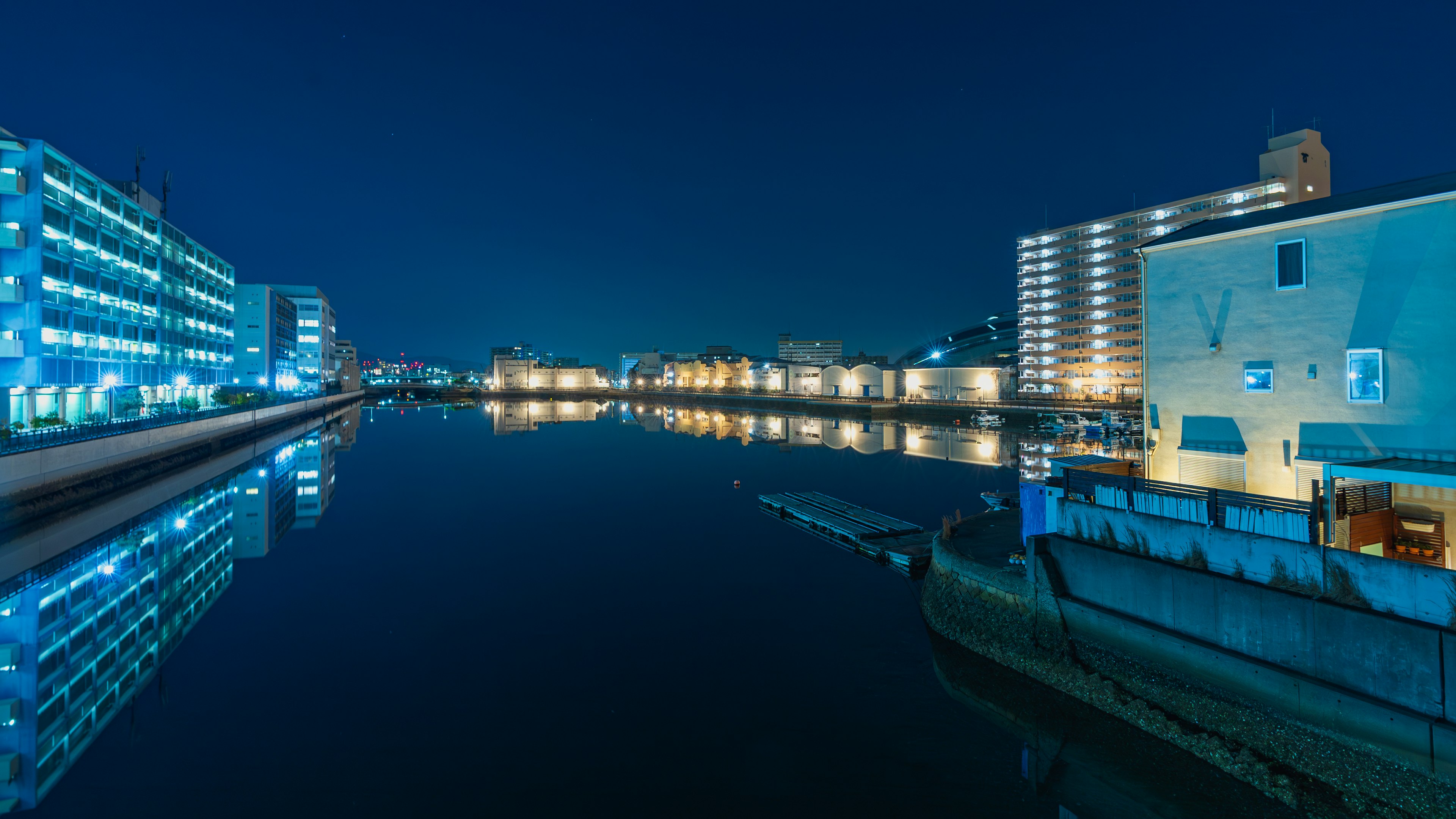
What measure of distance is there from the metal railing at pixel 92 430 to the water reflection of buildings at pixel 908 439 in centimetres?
3061

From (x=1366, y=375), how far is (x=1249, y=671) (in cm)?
504

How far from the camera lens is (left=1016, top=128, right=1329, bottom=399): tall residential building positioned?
68375mm

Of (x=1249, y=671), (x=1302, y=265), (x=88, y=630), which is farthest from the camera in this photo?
(x=88, y=630)

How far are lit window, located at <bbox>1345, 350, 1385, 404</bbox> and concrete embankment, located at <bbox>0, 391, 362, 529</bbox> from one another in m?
29.3

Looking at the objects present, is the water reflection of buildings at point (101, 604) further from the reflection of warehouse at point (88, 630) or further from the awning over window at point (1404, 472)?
the awning over window at point (1404, 472)

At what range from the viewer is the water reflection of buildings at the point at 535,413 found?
61.6m

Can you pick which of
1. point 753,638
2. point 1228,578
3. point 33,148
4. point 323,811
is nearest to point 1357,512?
point 1228,578

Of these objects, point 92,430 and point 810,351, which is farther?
point 810,351

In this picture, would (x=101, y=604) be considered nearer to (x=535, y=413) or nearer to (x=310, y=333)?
(x=535, y=413)

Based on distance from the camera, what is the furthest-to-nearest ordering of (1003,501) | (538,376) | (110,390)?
(538,376), (110,390), (1003,501)

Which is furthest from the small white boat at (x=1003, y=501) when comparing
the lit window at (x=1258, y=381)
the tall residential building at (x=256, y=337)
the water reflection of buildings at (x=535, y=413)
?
the tall residential building at (x=256, y=337)

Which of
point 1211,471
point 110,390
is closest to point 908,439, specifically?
point 1211,471

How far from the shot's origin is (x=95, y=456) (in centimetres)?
2320

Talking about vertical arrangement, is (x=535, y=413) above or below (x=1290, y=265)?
below
